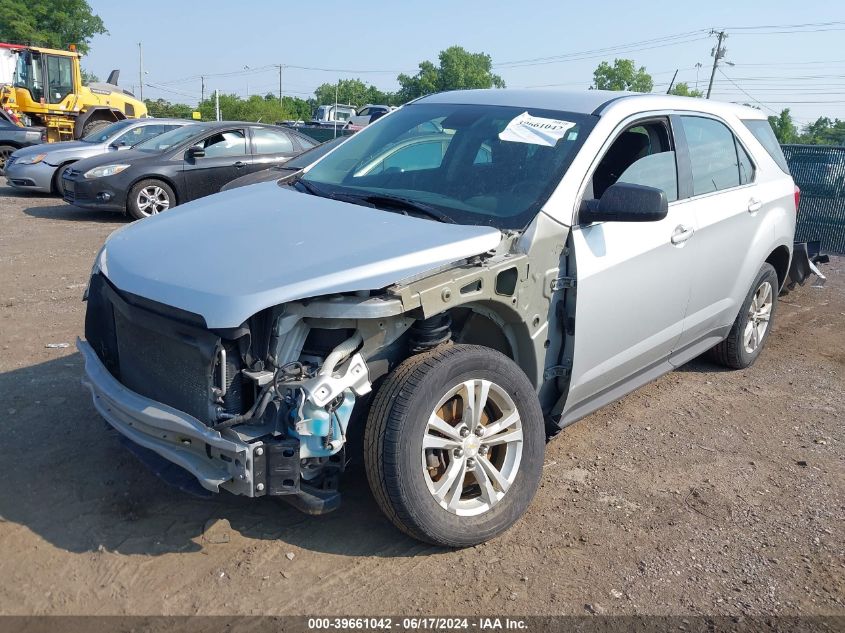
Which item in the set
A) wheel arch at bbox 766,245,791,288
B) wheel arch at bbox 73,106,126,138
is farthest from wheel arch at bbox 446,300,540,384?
wheel arch at bbox 73,106,126,138

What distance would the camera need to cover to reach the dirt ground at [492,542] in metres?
2.86

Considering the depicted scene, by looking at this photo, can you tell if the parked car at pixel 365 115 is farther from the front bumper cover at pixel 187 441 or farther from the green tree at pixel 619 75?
the green tree at pixel 619 75

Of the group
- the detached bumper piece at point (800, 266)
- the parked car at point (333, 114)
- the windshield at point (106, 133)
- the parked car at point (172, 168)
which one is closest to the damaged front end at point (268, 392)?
the detached bumper piece at point (800, 266)

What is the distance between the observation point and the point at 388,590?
2883mm

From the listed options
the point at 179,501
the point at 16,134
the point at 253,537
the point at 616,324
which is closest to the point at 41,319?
the point at 179,501

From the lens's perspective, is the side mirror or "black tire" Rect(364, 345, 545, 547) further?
the side mirror

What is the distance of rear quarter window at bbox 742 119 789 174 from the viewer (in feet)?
17.2

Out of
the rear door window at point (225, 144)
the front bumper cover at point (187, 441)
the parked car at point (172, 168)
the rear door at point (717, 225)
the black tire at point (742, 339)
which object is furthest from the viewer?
the rear door window at point (225, 144)

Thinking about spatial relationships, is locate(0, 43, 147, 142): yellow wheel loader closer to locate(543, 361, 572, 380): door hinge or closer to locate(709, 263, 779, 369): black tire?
locate(709, 263, 779, 369): black tire

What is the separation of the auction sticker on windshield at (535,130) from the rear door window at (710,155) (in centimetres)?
101

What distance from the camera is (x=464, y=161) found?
153 inches

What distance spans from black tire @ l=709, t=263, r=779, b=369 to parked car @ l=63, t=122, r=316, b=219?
8.13m

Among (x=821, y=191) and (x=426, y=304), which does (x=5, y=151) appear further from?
(x=426, y=304)

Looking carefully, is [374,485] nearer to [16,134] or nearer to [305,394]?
[305,394]
